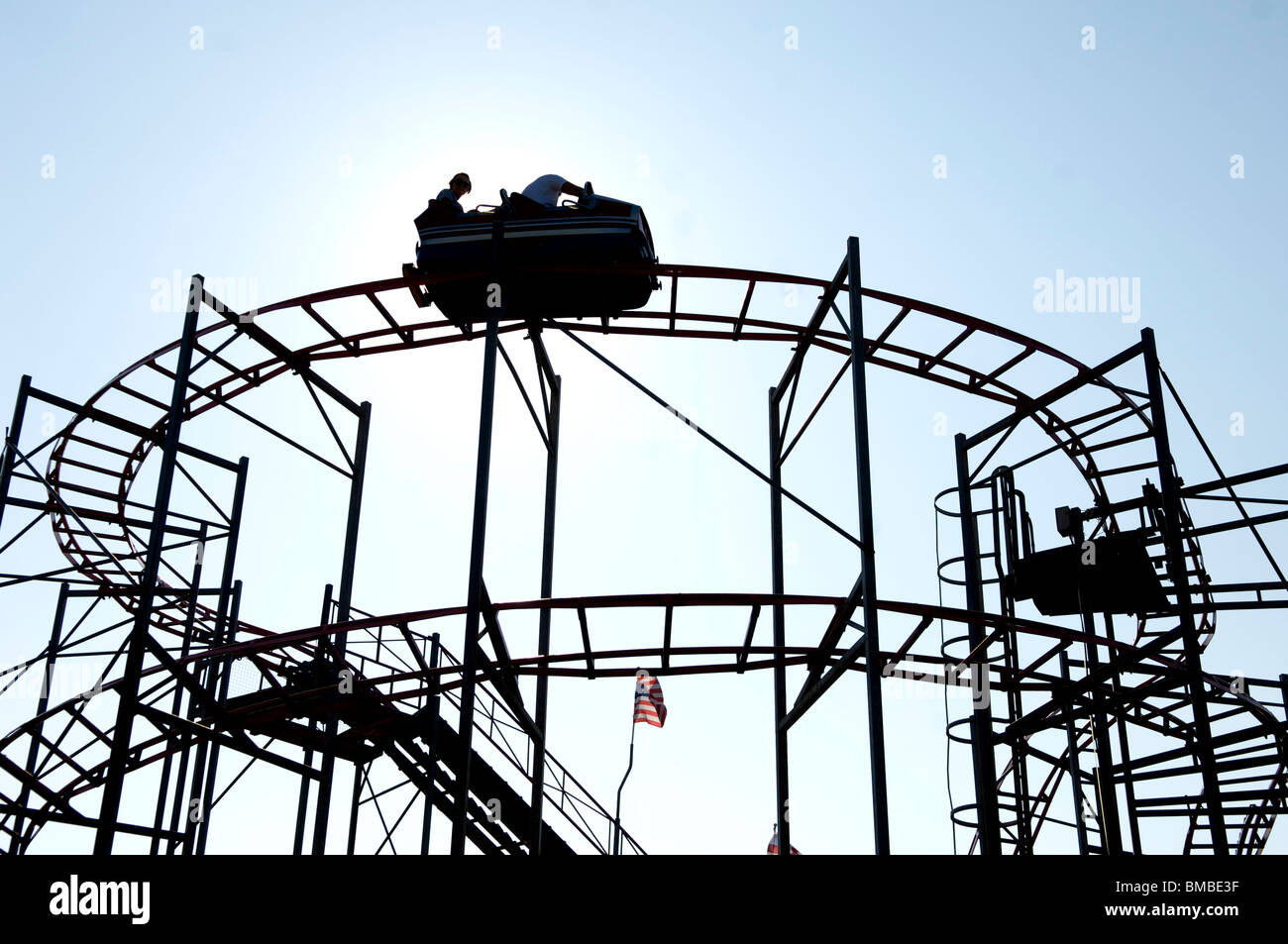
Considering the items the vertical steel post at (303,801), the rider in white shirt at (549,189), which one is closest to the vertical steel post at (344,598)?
the vertical steel post at (303,801)

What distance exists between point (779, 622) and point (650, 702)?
1.77 meters

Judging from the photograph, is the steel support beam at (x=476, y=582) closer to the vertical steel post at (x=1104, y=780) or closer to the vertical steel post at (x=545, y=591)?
the vertical steel post at (x=545, y=591)

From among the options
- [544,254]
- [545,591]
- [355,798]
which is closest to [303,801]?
[355,798]

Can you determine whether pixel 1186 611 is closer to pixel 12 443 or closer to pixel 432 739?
pixel 432 739

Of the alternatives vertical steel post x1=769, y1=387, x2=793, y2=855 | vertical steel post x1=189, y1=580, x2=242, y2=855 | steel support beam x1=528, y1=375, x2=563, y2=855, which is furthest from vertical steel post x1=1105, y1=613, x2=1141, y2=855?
vertical steel post x1=189, y1=580, x2=242, y2=855

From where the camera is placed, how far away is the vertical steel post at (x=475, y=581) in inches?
344

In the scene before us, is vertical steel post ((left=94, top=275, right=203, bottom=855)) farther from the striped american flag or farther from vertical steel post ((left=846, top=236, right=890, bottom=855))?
vertical steel post ((left=846, top=236, right=890, bottom=855))

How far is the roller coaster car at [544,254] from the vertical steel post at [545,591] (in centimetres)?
152

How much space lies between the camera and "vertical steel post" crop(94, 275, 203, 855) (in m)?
9.02

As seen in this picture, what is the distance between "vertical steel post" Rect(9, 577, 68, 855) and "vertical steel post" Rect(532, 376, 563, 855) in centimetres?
559

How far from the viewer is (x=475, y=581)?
911 centimetres
